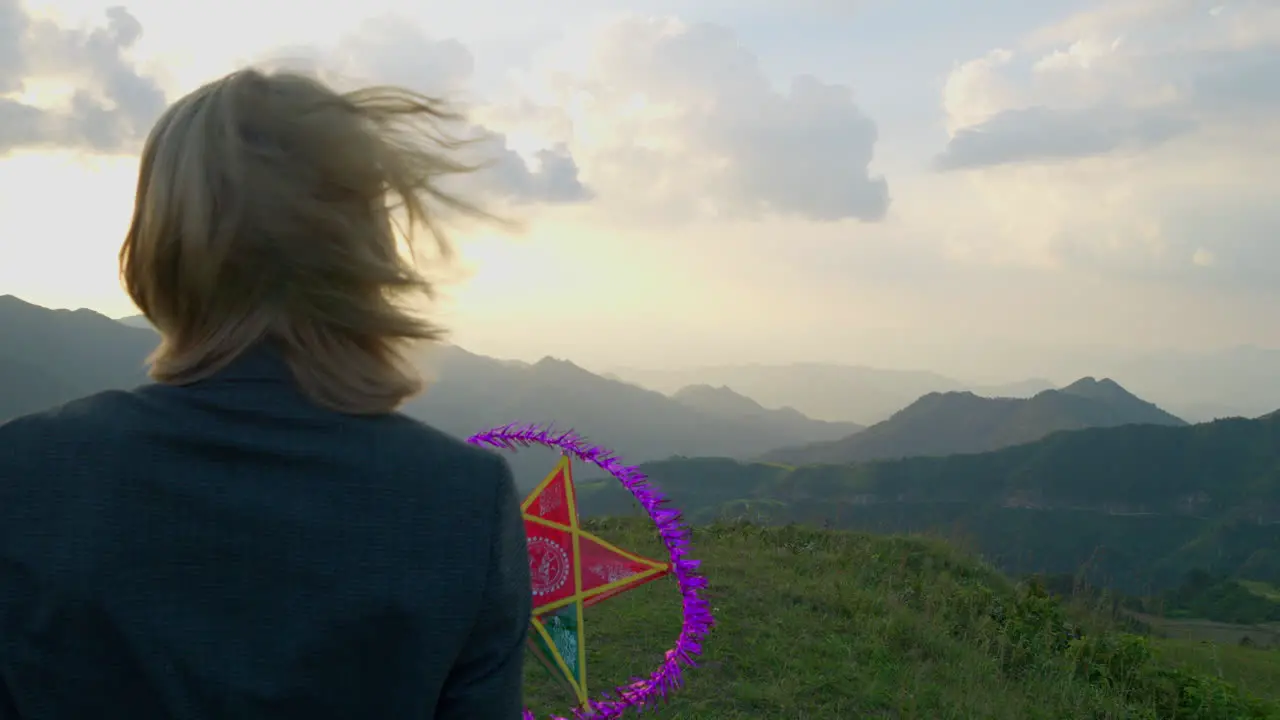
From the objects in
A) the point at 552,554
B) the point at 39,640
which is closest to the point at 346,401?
the point at 39,640

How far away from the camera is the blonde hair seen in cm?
130

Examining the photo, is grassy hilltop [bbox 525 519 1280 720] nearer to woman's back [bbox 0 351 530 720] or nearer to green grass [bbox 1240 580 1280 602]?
woman's back [bbox 0 351 530 720]

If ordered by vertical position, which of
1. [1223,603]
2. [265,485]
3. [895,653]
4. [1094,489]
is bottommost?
[1223,603]

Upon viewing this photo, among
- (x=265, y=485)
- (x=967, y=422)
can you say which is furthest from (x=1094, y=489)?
(x=265, y=485)

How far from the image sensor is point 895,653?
6.41 metres

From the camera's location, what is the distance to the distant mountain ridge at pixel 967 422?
67062mm

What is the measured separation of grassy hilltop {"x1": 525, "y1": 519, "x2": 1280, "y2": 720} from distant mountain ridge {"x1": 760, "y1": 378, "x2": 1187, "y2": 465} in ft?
183

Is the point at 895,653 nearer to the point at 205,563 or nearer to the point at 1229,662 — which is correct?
the point at 1229,662

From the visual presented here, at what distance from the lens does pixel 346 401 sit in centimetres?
130

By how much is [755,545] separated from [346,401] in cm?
827

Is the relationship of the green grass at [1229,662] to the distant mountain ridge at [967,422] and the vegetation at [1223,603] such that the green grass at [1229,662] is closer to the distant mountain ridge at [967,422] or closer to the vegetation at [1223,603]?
the vegetation at [1223,603]

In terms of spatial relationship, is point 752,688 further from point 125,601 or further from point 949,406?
point 949,406

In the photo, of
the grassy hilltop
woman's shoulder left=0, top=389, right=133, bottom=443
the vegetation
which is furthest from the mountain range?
woman's shoulder left=0, top=389, right=133, bottom=443

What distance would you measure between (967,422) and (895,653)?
67.2m
